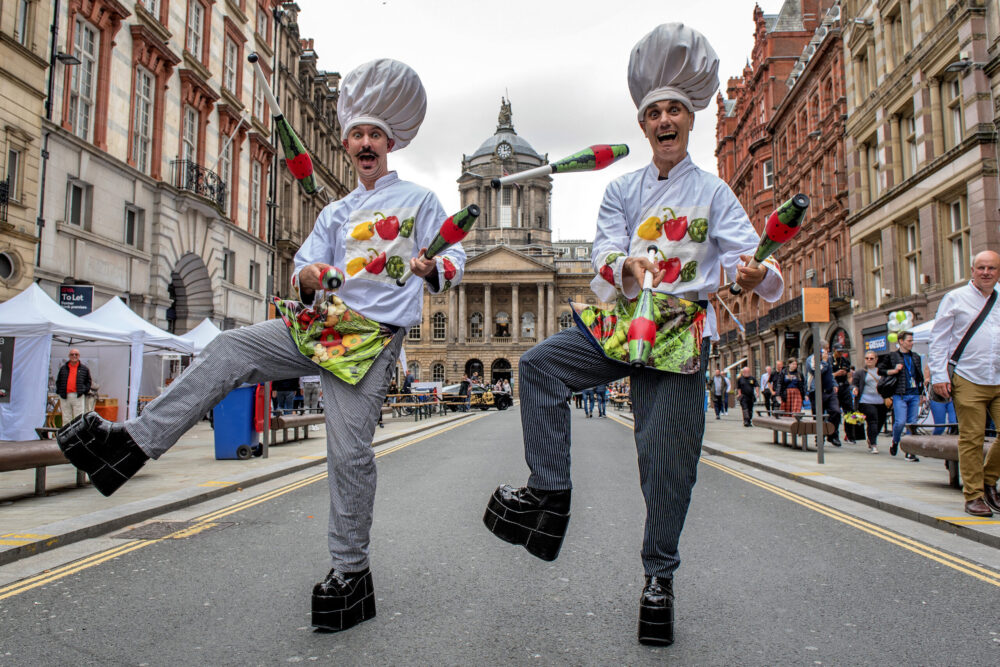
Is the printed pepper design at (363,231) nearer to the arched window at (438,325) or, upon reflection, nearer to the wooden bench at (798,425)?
the wooden bench at (798,425)

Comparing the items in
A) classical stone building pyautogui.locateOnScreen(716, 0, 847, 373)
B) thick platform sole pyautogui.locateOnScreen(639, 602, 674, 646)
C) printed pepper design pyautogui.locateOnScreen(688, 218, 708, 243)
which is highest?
classical stone building pyautogui.locateOnScreen(716, 0, 847, 373)

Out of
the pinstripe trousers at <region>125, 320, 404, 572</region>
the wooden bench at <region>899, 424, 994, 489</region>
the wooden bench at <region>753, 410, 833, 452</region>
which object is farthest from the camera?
the wooden bench at <region>753, 410, 833, 452</region>

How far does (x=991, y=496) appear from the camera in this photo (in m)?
6.09

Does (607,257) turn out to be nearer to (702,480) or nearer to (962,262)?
(702,480)

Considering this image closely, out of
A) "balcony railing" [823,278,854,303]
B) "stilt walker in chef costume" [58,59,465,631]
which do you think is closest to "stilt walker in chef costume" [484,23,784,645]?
"stilt walker in chef costume" [58,59,465,631]

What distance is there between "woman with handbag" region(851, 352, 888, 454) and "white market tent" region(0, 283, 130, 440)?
42.8 ft

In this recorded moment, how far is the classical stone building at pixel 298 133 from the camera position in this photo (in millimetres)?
35625

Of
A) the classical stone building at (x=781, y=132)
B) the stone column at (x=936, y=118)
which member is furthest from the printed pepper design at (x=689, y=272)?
the classical stone building at (x=781, y=132)

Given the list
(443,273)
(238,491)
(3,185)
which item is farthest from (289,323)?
(3,185)

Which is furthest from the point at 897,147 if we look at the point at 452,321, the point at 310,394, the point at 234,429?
the point at 452,321

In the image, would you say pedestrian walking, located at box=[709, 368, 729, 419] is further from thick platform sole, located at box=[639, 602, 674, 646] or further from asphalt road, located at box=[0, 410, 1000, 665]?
thick platform sole, located at box=[639, 602, 674, 646]

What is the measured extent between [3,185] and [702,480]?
47.6 ft

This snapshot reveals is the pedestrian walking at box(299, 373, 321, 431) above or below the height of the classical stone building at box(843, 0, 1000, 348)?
below

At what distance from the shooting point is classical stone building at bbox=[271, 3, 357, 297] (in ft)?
117
